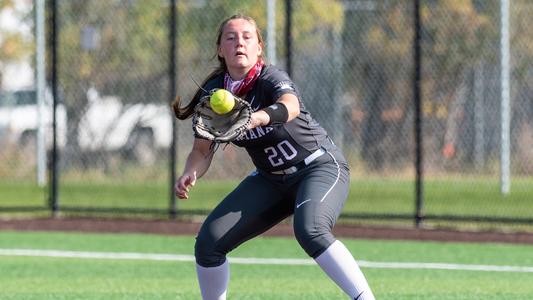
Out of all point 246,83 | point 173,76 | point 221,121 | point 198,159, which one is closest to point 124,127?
point 173,76

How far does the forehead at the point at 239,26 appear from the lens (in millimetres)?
7020

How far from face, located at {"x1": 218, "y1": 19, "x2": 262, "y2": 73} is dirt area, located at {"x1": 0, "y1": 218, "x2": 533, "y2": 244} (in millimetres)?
7341

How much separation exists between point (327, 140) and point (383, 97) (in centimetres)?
1296

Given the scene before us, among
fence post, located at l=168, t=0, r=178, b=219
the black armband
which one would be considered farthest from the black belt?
fence post, located at l=168, t=0, r=178, b=219

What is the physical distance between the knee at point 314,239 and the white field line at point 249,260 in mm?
4574

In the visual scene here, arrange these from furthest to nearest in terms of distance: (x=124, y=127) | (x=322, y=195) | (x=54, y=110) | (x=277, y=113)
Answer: (x=124, y=127), (x=54, y=110), (x=322, y=195), (x=277, y=113)

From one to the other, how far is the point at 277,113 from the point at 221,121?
12.6 inches

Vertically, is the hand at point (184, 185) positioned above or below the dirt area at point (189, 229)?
above

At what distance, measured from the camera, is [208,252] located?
22.9ft

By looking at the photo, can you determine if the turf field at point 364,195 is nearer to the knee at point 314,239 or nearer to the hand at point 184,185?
the hand at point 184,185

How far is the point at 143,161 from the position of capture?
71.4 ft

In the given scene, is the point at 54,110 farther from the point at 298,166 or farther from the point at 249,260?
the point at 298,166

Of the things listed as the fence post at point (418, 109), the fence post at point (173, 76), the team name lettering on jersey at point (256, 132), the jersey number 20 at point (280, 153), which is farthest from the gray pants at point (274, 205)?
the fence post at point (173, 76)

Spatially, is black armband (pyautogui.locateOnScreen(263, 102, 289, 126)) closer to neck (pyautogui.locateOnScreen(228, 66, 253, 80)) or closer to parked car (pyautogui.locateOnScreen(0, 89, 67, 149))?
neck (pyautogui.locateOnScreen(228, 66, 253, 80))
